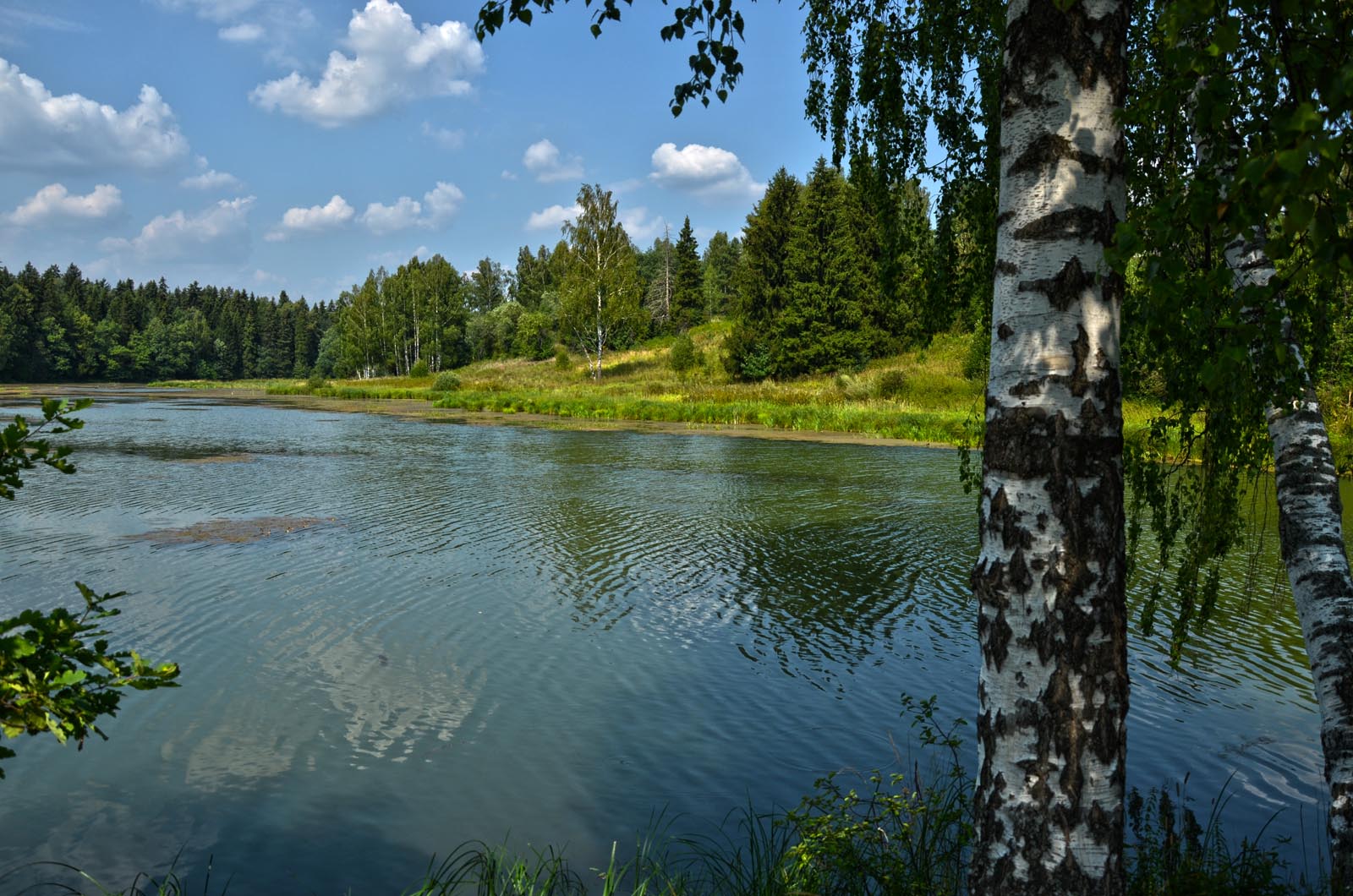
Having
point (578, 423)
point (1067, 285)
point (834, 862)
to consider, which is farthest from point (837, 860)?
point (578, 423)

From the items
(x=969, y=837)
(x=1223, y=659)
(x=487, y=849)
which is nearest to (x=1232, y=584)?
(x=1223, y=659)

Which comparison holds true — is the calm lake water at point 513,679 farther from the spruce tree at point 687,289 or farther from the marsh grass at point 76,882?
the spruce tree at point 687,289

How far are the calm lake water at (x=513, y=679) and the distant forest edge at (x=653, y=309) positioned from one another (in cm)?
297

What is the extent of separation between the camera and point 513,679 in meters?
8.29

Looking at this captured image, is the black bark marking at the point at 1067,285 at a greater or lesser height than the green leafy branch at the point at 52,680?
greater

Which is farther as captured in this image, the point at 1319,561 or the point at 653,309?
the point at 653,309

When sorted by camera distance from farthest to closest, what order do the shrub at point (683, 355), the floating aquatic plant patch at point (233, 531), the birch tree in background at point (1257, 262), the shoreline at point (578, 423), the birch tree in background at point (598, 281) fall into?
1. the birch tree in background at point (598, 281)
2. the shrub at point (683, 355)
3. the shoreline at point (578, 423)
4. the floating aquatic plant patch at point (233, 531)
5. the birch tree in background at point (1257, 262)

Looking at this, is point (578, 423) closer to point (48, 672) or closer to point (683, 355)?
point (683, 355)

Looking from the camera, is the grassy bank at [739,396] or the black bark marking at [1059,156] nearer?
the black bark marking at [1059,156]

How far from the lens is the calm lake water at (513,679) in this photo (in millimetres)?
5695

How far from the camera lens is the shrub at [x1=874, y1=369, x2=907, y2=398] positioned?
40688 millimetres

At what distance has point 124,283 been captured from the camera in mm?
130750

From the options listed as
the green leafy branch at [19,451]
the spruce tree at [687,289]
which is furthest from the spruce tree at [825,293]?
the green leafy branch at [19,451]

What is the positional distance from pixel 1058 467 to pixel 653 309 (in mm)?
92178
